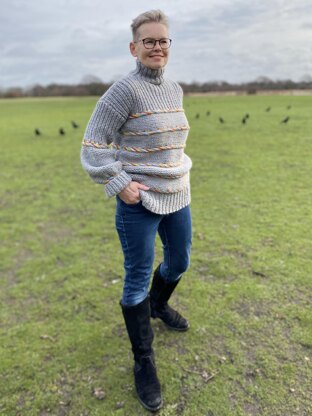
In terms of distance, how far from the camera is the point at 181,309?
3723 mm

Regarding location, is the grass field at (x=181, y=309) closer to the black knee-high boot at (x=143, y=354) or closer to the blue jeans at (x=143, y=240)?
the black knee-high boot at (x=143, y=354)

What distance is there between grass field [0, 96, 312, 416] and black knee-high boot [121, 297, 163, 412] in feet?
0.31

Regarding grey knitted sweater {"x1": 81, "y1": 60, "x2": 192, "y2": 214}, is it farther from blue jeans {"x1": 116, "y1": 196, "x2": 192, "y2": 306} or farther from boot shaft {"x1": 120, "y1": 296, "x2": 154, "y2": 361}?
boot shaft {"x1": 120, "y1": 296, "x2": 154, "y2": 361}

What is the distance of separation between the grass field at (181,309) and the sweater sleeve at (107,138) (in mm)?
1565

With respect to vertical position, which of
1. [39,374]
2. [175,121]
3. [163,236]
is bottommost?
[39,374]

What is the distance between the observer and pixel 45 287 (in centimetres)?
430

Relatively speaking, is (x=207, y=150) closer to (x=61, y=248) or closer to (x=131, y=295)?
(x=61, y=248)

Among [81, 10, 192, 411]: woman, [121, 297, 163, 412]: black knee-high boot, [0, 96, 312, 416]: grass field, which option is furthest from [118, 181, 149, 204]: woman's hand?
[0, 96, 312, 416]: grass field

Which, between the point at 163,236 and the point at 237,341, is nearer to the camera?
the point at 163,236

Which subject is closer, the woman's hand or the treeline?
the woman's hand

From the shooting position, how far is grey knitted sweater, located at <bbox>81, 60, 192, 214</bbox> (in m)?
2.33

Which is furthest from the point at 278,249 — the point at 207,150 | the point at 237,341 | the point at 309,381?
the point at 207,150

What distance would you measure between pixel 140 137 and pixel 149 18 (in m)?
0.70

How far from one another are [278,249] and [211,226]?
118cm
